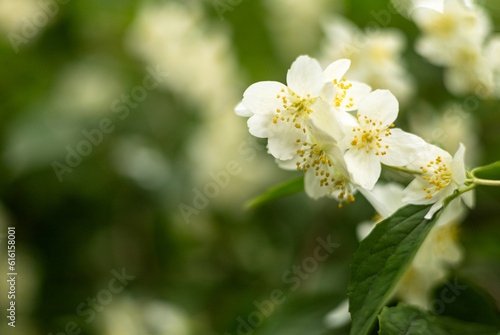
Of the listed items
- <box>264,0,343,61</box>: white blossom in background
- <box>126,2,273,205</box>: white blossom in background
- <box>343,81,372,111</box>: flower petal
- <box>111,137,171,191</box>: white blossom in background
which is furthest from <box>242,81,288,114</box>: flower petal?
<box>264,0,343,61</box>: white blossom in background

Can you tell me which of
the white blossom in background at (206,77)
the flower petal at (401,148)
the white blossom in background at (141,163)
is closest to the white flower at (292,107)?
the flower petal at (401,148)

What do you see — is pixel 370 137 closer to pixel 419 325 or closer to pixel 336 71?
pixel 336 71

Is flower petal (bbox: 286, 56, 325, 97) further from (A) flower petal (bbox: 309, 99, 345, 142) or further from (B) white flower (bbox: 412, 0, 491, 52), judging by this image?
(B) white flower (bbox: 412, 0, 491, 52)

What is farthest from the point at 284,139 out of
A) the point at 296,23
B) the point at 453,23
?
the point at 296,23

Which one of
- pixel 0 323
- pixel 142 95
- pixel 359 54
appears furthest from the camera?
pixel 142 95

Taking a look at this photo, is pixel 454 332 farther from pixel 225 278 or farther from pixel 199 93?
pixel 199 93

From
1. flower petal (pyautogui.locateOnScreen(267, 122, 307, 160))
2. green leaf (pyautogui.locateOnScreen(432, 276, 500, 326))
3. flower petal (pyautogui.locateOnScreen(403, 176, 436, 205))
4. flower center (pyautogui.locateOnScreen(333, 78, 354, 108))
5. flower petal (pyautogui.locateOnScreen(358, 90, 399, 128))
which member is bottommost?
green leaf (pyautogui.locateOnScreen(432, 276, 500, 326))

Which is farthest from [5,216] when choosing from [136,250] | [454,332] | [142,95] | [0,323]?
[454,332]
